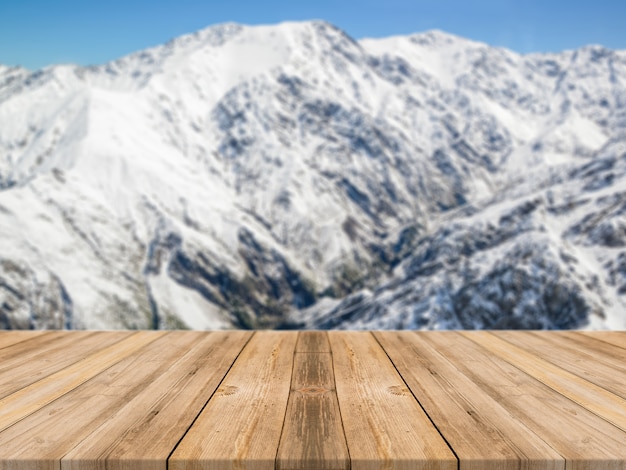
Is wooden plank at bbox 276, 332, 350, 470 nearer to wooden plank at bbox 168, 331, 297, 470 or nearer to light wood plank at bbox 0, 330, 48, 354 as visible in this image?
wooden plank at bbox 168, 331, 297, 470

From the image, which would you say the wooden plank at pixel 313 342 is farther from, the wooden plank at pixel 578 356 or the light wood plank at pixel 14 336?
the light wood plank at pixel 14 336

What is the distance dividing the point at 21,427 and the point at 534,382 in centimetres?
474

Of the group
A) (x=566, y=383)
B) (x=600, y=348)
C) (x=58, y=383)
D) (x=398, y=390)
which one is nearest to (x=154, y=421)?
(x=58, y=383)

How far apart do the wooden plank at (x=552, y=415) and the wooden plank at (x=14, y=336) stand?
6.00 metres

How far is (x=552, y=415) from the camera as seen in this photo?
15.1 ft

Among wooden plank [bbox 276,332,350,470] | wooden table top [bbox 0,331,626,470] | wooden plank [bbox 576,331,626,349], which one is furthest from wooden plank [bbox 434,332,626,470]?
wooden plank [bbox 576,331,626,349]

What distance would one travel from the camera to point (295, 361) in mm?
6387

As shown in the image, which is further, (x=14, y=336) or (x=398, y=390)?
(x=14, y=336)

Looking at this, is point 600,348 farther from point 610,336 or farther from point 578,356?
point 610,336

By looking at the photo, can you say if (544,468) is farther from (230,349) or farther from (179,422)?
(230,349)

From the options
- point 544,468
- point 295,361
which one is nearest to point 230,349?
point 295,361

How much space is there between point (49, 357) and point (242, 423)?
3668 mm

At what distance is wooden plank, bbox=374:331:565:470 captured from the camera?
3828 millimetres

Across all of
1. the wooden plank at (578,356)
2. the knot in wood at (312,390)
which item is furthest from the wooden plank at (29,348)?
the wooden plank at (578,356)
